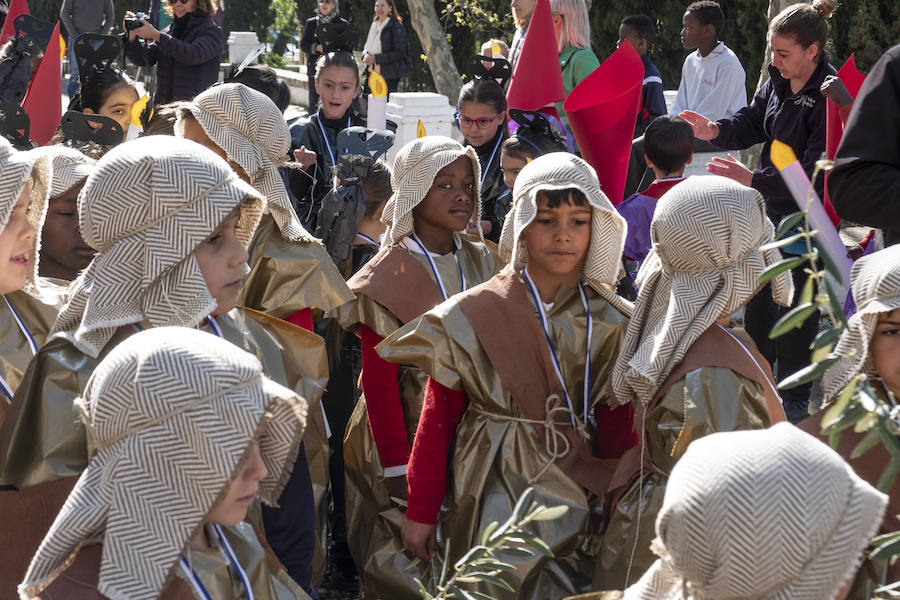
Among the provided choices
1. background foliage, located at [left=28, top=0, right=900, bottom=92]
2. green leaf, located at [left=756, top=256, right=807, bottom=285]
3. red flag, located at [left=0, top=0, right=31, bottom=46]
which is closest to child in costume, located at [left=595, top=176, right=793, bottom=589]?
green leaf, located at [left=756, top=256, right=807, bottom=285]

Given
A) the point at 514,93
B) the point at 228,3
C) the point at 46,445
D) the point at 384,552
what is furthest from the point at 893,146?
the point at 228,3

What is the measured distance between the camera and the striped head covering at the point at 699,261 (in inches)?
116

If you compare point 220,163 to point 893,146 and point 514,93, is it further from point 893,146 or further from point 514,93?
point 514,93

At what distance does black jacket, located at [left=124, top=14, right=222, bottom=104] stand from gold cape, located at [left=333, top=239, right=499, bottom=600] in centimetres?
463

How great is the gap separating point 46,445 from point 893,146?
2.44m

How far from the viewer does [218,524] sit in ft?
7.58

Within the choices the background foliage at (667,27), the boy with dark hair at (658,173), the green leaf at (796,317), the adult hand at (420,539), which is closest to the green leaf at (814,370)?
the green leaf at (796,317)

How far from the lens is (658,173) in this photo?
5629 millimetres

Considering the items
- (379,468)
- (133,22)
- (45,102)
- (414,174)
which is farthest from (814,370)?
(133,22)

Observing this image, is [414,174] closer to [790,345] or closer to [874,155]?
[874,155]

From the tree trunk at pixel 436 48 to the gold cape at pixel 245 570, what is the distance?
460 inches

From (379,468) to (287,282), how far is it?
760mm

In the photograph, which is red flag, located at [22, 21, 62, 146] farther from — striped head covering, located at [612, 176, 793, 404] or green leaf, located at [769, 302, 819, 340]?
green leaf, located at [769, 302, 819, 340]

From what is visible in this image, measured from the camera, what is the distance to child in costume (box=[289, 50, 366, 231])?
18.9 feet
